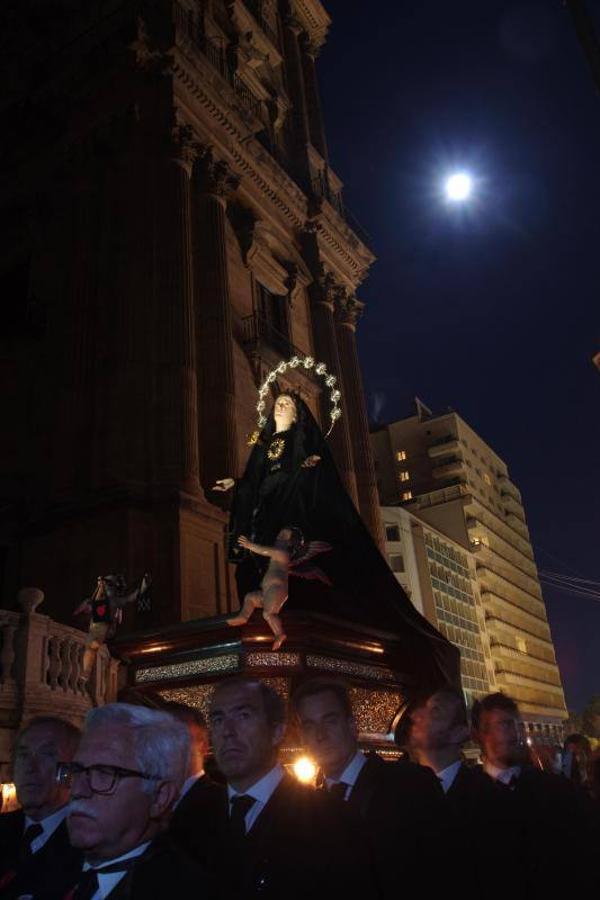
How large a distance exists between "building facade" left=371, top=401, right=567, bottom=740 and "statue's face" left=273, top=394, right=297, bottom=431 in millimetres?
56566

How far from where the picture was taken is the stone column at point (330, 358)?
23.9 meters

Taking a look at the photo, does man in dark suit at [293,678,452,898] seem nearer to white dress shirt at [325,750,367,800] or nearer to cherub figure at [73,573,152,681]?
white dress shirt at [325,750,367,800]

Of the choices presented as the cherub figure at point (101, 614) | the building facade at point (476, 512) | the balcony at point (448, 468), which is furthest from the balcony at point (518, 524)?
the cherub figure at point (101, 614)

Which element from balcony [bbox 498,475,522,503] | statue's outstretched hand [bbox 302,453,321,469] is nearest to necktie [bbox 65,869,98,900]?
statue's outstretched hand [bbox 302,453,321,469]

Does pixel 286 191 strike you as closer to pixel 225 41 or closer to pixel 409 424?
pixel 225 41

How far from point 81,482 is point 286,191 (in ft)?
46.2

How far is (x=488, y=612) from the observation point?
67.1 meters

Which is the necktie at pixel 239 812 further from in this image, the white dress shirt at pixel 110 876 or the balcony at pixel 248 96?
the balcony at pixel 248 96

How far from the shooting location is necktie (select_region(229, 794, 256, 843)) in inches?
114

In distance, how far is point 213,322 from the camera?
19.4m

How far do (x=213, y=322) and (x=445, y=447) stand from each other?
51.4 meters

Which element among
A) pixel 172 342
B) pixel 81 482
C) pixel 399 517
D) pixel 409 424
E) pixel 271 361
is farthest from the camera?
pixel 409 424

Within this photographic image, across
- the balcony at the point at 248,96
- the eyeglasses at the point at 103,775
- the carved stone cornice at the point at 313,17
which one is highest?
the carved stone cornice at the point at 313,17

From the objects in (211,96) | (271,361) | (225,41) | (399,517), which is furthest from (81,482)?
(399,517)
